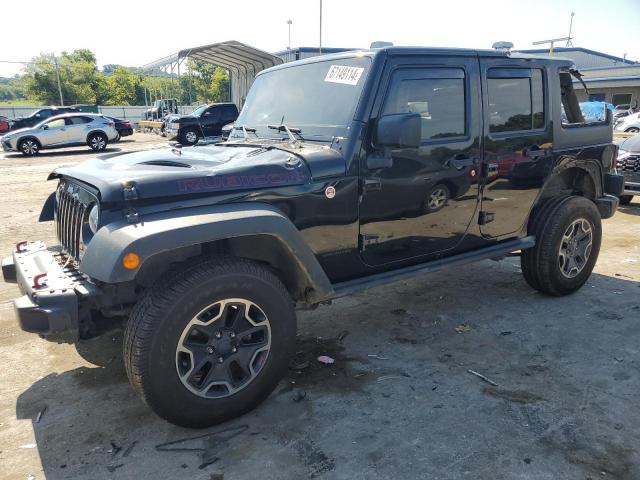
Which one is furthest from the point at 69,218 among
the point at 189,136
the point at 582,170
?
the point at 189,136

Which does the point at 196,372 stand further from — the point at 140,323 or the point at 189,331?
the point at 140,323

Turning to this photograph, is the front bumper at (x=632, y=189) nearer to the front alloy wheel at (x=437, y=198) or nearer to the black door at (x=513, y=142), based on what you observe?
the black door at (x=513, y=142)

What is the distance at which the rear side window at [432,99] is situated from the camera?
3307 mm

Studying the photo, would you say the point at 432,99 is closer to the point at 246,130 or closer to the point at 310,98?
the point at 310,98

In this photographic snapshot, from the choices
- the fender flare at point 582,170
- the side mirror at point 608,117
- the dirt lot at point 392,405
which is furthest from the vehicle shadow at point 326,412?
the side mirror at point 608,117

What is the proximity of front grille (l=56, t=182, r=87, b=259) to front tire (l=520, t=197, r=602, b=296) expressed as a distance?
3.57 metres

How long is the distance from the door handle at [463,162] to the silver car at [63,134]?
747 inches

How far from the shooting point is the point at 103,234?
248cm

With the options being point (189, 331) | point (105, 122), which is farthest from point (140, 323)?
point (105, 122)

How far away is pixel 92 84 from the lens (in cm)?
6650

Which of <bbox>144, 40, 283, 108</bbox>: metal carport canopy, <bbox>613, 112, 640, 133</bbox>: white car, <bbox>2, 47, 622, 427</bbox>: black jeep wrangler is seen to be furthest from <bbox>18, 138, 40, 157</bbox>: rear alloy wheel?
<bbox>613, 112, 640, 133</bbox>: white car

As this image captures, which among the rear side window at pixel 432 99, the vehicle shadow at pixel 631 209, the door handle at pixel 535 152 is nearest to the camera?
the rear side window at pixel 432 99

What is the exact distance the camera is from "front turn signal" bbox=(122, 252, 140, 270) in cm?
232

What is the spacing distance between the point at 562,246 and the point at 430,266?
5.29ft
